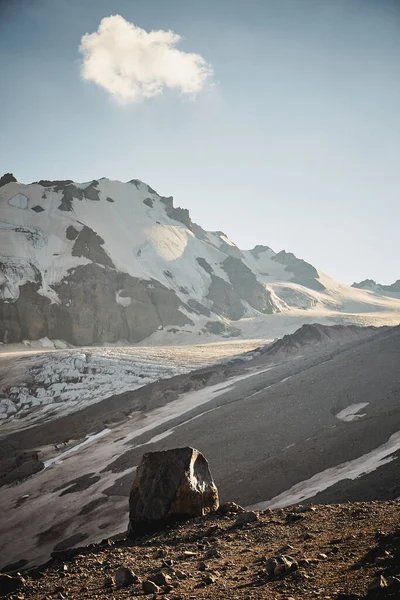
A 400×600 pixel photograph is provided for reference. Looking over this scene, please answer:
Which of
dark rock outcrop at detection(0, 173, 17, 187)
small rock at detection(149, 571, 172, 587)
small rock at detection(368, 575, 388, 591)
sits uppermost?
dark rock outcrop at detection(0, 173, 17, 187)

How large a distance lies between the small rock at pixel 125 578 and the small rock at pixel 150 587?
738 millimetres

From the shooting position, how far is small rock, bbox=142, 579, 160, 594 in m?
10.1

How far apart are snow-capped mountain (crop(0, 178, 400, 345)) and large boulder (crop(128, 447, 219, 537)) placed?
11793 centimetres

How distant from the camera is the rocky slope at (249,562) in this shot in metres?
8.81

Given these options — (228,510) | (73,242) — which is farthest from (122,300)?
(228,510)

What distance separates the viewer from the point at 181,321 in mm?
153625

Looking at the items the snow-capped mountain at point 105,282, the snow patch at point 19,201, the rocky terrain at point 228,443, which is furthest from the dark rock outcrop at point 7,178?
the rocky terrain at point 228,443

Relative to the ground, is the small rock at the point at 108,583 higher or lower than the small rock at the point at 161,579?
lower

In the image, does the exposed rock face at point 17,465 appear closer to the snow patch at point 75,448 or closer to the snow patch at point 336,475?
the snow patch at point 75,448

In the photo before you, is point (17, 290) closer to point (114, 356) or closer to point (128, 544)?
point (114, 356)

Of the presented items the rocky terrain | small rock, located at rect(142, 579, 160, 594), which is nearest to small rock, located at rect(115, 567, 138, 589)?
small rock, located at rect(142, 579, 160, 594)

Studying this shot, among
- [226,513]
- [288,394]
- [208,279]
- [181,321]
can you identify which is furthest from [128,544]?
[208,279]

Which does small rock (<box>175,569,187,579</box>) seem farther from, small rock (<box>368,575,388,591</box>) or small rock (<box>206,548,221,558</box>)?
small rock (<box>368,575,388,591</box>)

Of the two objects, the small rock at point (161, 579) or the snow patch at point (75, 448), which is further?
the snow patch at point (75, 448)
